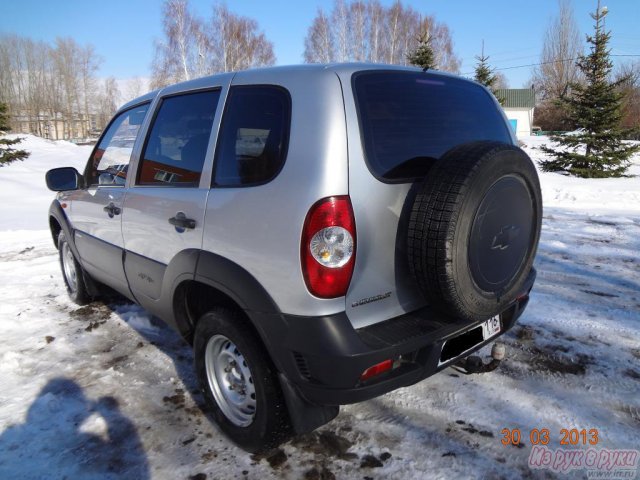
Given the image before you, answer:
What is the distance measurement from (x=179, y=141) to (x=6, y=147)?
783 inches

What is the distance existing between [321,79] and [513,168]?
95cm

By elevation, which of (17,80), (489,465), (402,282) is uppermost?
(17,80)

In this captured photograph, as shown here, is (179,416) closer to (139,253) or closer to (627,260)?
(139,253)

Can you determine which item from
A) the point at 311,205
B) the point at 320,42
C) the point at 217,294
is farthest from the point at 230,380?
the point at 320,42

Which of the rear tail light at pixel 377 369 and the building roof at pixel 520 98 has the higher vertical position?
the building roof at pixel 520 98

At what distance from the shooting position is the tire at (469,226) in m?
1.79

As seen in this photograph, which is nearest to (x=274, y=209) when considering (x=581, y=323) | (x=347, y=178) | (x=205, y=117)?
(x=347, y=178)

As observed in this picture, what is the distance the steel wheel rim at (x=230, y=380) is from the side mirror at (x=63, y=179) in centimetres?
218

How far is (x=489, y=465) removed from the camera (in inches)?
79.8

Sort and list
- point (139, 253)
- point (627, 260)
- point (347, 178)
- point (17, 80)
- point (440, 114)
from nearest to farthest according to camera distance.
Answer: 1. point (347, 178)
2. point (440, 114)
3. point (139, 253)
4. point (627, 260)
5. point (17, 80)

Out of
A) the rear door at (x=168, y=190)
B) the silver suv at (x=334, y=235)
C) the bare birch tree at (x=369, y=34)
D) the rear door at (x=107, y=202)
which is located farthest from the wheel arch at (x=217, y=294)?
the bare birch tree at (x=369, y=34)

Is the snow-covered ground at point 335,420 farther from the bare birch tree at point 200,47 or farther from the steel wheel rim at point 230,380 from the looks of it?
the bare birch tree at point 200,47

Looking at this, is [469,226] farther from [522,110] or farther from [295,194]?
[522,110]

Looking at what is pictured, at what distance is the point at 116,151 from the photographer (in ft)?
10.8
